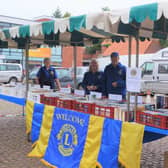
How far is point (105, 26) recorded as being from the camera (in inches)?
132

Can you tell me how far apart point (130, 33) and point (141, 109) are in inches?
65.1

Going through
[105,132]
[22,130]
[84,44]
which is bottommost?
[22,130]

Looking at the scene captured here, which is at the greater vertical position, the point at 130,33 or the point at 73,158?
the point at 130,33

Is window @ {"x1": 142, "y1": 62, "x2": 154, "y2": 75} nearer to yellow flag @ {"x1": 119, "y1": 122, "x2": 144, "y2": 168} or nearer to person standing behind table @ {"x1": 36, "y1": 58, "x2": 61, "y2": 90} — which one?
person standing behind table @ {"x1": 36, "y1": 58, "x2": 61, "y2": 90}

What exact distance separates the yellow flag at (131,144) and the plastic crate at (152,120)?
0.56ft

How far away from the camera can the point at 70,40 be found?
697cm

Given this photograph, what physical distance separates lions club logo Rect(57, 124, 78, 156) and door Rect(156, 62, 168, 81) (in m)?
9.88

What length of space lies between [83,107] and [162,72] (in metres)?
9.83

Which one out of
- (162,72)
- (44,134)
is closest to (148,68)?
(162,72)

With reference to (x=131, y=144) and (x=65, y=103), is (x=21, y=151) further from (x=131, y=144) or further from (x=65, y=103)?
(x=131, y=144)

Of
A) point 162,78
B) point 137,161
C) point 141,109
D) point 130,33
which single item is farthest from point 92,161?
point 162,78

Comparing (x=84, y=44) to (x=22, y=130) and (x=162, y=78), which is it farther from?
(x=162, y=78)

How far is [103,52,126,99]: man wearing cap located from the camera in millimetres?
4777

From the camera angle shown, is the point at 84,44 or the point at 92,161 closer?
the point at 92,161
